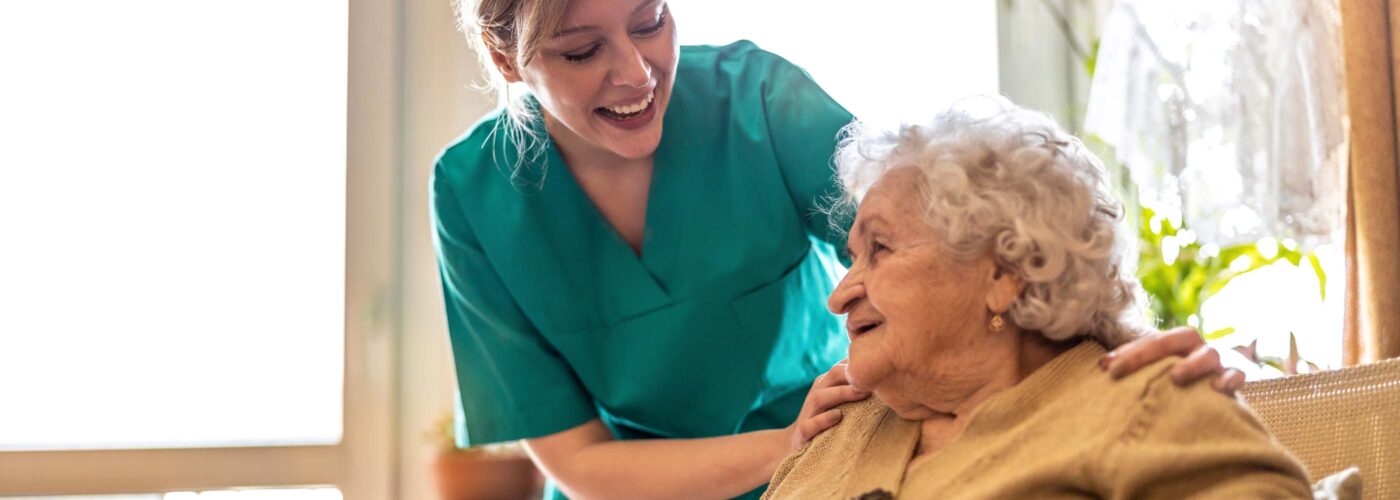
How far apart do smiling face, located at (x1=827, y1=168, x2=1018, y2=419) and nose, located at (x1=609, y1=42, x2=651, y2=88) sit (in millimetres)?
400

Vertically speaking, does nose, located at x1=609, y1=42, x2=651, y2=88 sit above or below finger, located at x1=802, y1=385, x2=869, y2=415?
above

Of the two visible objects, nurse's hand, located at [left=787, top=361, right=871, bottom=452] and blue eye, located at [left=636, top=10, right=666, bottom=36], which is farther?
blue eye, located at [left=636, top=10, right=666, bottom=36]

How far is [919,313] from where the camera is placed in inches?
47.8

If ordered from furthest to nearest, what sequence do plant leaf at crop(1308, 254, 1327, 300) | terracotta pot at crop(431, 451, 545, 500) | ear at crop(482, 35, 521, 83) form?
terracotta pot at crop(431, 451, 545, 500)
plant leaf at crop(1308, 254, 1327, 300)
ear at crop(482, 35, 521, 83)

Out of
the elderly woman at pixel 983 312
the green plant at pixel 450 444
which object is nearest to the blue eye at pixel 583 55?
the elderly woman at pixel 983 312

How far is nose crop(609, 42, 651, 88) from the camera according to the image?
1485mm

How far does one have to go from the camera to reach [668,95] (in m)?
1.60

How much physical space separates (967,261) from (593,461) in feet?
2.15

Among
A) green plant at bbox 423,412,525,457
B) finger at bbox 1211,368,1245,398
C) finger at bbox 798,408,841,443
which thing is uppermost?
finger at bbox 1211,368,1245,398

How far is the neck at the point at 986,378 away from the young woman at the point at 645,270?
16.5 inches

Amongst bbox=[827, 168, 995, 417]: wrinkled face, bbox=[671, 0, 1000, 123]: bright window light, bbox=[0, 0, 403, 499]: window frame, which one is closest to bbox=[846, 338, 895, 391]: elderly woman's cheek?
bbox=[827, 168, 995, 417]: wrinkled face

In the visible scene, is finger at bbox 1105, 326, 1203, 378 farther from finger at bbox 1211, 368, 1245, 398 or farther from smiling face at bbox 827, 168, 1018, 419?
smiling face at bbox 827, 168, 1018, 419

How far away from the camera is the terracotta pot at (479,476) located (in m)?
2.55

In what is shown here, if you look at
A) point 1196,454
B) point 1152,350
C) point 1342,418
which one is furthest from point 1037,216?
point 1342,418
